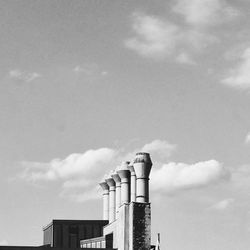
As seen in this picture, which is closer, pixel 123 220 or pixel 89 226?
pixel 123 220

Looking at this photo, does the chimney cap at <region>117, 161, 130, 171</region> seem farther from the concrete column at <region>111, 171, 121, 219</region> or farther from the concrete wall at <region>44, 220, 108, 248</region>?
the concrete wall at <region>44, 220, 108, 248</region>

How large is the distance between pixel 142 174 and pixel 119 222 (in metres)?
3.68

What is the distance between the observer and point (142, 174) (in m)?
44.5

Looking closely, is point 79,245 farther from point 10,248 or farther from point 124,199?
A: point 10,248

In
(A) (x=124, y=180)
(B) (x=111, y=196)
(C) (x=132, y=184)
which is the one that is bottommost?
(C) (x=132, y=184)

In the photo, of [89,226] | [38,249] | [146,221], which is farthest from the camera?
[89,226]

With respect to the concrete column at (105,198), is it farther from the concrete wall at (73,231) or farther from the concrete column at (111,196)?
the concrete wall at (73,231)

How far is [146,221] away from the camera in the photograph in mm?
43219

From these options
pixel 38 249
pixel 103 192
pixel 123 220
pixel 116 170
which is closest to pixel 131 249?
pixel 123 220

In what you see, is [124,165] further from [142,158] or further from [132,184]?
[142,158]

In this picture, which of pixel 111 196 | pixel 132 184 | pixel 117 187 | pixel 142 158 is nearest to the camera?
pixel 142 158

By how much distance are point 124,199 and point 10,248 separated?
11396 millimetres

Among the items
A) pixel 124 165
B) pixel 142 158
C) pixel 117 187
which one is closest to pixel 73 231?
pixel 117 187

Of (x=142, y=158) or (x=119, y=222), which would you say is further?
(x=142, y=158)
